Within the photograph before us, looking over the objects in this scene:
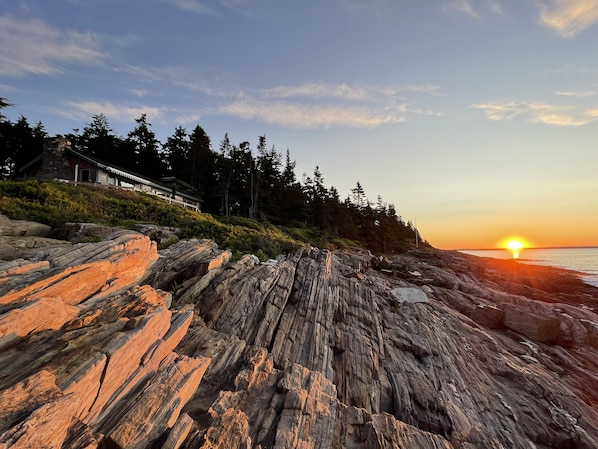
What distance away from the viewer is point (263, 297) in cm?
1290

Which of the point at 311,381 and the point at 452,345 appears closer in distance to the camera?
the point at 311,381

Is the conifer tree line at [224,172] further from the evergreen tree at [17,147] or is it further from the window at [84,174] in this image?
the window at [84,174]

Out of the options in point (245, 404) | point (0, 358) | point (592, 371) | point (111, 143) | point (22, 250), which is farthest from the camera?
point (111, 143)

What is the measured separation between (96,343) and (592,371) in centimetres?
2251

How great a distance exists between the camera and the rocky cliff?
551cm

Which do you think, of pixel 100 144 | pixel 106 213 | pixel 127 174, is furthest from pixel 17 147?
pixel 106 213

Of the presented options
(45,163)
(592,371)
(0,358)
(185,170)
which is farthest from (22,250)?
(185,170)

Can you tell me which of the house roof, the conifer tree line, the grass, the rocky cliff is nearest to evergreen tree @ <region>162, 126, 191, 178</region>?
the conifer tree line

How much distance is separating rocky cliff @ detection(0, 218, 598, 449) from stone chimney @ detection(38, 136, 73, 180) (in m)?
30.5

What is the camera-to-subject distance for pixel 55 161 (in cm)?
3866

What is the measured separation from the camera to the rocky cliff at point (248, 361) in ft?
18.1

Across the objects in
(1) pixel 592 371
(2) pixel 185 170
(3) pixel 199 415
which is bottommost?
(1) pixel 592 371

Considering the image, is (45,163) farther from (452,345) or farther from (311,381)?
(452,345)

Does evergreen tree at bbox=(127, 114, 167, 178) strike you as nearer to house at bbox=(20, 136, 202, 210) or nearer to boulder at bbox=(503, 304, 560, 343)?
house at bbox=(20, 136, 202, 210)
